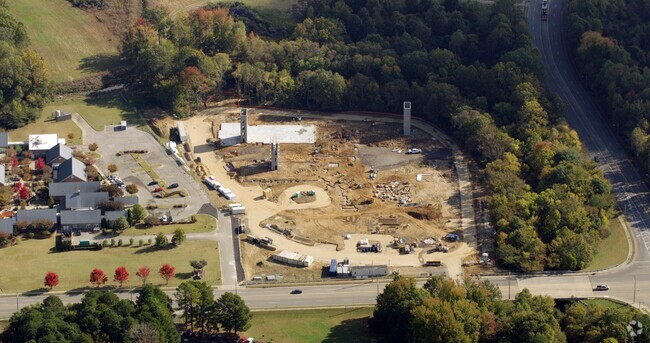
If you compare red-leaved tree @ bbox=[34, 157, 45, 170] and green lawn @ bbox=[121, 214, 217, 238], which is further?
red-leaved tree @ bbox=[34, 157, 45, 170]

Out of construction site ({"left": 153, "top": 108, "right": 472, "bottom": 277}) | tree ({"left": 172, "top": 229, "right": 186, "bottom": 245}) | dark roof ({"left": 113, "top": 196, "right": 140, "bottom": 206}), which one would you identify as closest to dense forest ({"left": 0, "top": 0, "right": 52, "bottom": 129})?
construction site ({"left": 153, "top": 108, "right": 472, "bottom": 277})

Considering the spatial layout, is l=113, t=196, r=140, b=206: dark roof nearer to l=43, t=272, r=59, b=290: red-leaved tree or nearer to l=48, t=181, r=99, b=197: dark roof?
l=48, t=181, r=99, b=197: dark roof

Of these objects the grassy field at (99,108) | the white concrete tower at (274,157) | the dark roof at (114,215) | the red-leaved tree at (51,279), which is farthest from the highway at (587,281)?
the grassy field at (99,108)

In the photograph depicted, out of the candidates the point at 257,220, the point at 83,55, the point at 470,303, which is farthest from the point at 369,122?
the point at 470,303

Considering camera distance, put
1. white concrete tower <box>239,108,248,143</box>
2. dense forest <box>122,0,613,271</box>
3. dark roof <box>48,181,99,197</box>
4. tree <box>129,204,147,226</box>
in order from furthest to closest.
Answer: white concrete tower <box>239,108,248,143</box> → dense forest <box>122,0,613,271</box> → dark roof <box>48,181,99,197</box> → tree <box>129,204,147,226</box>

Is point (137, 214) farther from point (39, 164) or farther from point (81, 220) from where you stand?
point (39, 164)

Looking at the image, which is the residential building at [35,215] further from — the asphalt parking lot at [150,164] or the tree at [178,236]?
the tree at [178,236]
